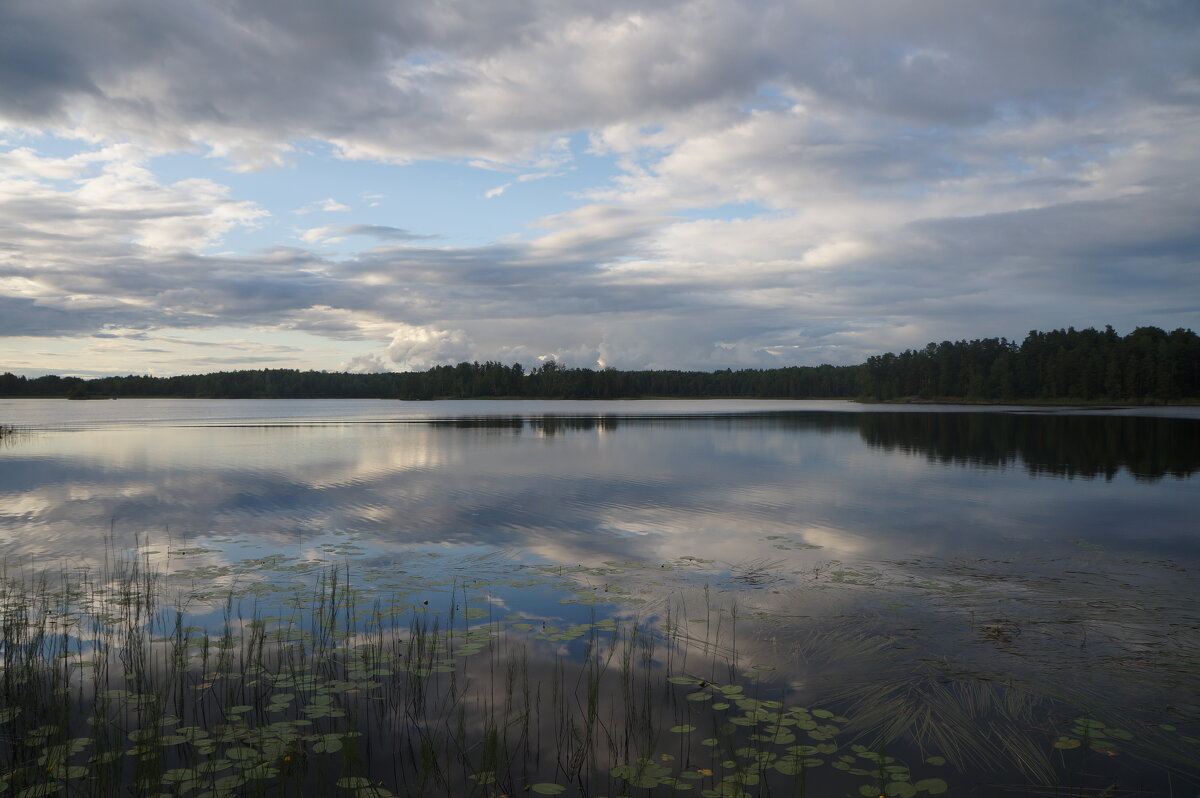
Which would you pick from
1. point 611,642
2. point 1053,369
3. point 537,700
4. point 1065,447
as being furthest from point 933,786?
point 1053,369

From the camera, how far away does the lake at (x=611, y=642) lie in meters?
5.93

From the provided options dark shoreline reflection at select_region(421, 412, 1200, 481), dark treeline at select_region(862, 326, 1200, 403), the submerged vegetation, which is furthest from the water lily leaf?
dark treeline at select_region(862, 326, 1200, 403)

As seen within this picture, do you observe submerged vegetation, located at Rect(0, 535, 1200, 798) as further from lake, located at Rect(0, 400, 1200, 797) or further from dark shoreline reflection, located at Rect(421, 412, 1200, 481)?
dark shoreline reflection, located at Rect(421, 412, 1200, 481)

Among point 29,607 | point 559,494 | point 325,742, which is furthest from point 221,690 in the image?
point 559,494

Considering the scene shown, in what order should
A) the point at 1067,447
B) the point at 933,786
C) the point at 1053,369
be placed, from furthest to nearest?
1. the point at 1053,369
2. the point at 1067,447
3. the point at 933,786

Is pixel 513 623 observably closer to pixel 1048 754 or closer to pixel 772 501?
pixel 1048 754

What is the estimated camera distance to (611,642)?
8.79 meters

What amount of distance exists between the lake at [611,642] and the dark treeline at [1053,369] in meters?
118

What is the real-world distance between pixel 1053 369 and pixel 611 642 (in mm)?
144268

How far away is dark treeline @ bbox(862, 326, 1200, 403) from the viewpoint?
114 m

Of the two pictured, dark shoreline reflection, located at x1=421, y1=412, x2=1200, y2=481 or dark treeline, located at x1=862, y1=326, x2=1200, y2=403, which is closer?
dark shoreline reflection, located at x1=421, y1=412, x2=1200, y2=481

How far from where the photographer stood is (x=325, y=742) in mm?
6227

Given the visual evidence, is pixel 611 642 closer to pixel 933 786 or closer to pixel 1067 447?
pixel 933 786

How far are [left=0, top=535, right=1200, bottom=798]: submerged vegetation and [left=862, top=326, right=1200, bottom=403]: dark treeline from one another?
13043cm
